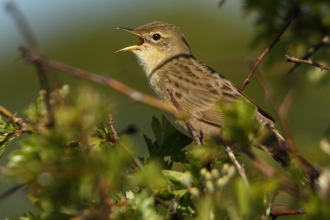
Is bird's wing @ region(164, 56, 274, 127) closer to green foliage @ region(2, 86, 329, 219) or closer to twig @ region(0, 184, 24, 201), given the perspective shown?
green foliage @ region(2, 86, 329, 219)

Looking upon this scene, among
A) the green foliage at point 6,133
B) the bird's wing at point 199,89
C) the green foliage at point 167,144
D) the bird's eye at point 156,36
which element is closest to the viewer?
the green foliage at point 6,133

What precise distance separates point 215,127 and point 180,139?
1.21m

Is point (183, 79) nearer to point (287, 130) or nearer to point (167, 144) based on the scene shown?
point (167, 144)

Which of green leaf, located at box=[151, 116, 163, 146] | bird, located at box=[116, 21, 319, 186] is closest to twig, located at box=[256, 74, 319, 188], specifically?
green leaf, located at box=[151, 116, 163, 146]

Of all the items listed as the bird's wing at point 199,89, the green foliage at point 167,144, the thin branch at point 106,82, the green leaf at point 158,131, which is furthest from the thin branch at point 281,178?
the bird's wing at point 199,89

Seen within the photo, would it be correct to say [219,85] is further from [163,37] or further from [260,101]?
[260,101]

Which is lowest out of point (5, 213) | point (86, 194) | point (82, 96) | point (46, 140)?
point (5, 213)

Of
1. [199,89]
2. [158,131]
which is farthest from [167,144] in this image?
[199,89]

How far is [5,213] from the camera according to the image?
19.3ft

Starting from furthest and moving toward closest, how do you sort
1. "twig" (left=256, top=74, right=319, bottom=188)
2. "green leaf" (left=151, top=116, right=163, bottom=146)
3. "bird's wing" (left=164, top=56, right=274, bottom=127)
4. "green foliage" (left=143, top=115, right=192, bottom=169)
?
"bird's wing" (left=164, top=56, right=274, bottom=127)
"green leaf" (left=151, top=116, right=163, bottom=146)
"green foliage" (left=143, top=115, right=192, bottom=169)
"twig" (left=256, top=74, right=319, bottom=188)

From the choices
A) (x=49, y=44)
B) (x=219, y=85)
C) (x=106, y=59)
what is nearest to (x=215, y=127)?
(x=219, y=85)

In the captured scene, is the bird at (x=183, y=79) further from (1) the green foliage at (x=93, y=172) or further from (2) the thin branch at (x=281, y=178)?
(2) the thin branch at (x=281, y=178)

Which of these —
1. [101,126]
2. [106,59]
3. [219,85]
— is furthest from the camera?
[106,59]

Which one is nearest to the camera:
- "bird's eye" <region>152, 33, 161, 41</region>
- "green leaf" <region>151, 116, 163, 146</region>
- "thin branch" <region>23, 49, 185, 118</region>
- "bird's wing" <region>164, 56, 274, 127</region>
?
"thin branch" <region>23, 49, 185, 118</region>
